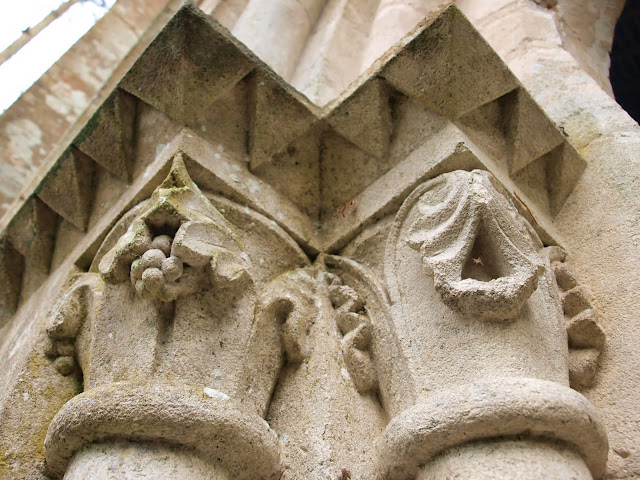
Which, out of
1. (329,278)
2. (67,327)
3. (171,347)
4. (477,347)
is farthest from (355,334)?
(67,327)

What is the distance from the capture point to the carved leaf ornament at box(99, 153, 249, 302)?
1.33m

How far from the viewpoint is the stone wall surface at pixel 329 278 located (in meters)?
1.22

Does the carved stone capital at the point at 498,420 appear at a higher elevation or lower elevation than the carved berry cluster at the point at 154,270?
lower

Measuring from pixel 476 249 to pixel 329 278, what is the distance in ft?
1.57

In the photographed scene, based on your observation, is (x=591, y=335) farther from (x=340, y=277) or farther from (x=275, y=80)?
(x=275, y=80)

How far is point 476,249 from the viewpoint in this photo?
1.47m

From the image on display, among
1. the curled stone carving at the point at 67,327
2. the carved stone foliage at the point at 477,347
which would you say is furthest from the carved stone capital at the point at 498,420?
the curled stone carving at the point at 67,327

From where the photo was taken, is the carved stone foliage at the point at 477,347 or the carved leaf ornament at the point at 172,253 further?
the carved leaf ornament at the point at 172,253

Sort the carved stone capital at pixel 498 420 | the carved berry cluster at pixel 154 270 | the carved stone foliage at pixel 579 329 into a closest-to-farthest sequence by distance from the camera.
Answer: the carved stone capital at pixel 498 420 < the carved berry cluster at pixel 154 270 < the carved stone foliage at pixel 579 329

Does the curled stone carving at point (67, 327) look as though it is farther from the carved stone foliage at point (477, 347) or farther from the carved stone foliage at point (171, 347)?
the carved stone foliage at point (477, 347)

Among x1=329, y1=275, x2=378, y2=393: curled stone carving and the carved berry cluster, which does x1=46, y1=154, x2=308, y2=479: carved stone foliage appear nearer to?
the carved berry cluster

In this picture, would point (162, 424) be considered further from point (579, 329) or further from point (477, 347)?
point (579, 329)

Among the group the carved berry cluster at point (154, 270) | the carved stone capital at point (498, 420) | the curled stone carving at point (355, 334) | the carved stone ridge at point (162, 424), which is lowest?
the carved stone capital at point (498, 420)

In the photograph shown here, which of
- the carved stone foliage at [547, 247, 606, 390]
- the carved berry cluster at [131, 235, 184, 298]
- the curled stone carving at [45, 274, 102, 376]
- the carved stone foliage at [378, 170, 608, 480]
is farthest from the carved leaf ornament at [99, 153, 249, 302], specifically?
the carved stone foliage at [547, 247, 606, 390]
